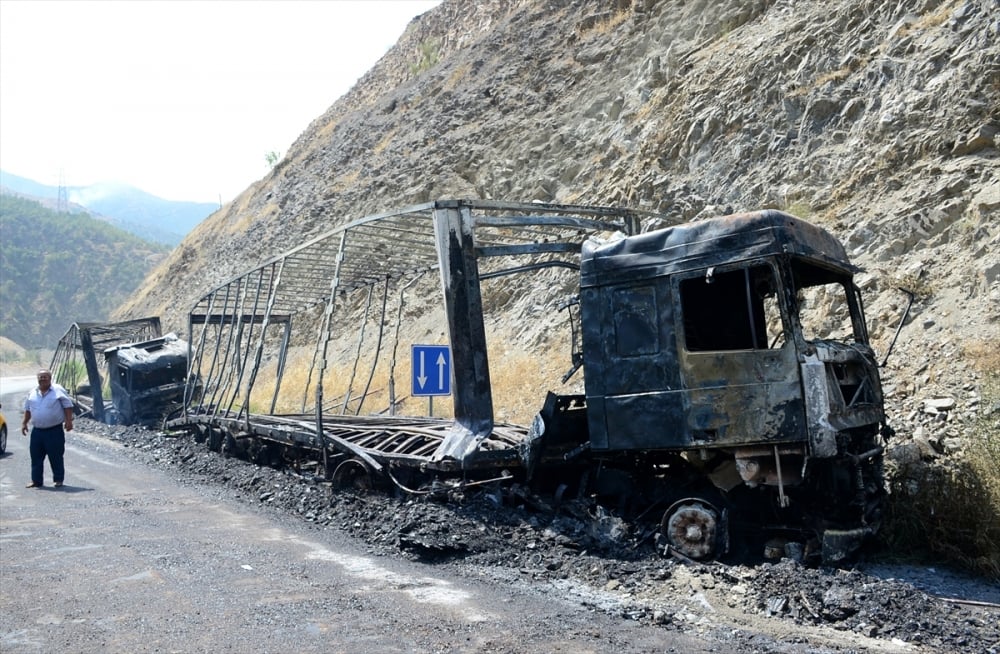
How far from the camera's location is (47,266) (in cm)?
10856

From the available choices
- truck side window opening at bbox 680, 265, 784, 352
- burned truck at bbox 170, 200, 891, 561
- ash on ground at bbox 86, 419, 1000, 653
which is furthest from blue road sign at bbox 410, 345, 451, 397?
truck side window opening at bbox 680, 265, 784, 352

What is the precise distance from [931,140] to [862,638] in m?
9.52

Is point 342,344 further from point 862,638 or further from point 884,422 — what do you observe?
point 862,638

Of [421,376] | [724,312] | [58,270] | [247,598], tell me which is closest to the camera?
[247,598]

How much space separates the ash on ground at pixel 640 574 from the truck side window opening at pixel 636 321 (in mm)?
1516

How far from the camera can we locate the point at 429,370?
1180 centimetres

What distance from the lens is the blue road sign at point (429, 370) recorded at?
460 inches

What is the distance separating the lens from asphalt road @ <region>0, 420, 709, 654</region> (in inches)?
196

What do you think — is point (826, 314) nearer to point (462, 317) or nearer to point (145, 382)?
point (462, 317)

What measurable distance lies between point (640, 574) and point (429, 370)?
19.5 feet

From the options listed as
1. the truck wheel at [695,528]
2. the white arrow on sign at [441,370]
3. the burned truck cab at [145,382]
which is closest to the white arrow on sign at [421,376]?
the white arrow on sign at [441,370]

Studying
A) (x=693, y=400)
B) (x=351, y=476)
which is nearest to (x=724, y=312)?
(x=693, y=400)

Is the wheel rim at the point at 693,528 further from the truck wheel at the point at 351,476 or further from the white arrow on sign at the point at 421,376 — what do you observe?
the white arrow on sign at the point at 421,376

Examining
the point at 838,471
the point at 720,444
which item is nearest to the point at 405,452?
the point at 720,444
